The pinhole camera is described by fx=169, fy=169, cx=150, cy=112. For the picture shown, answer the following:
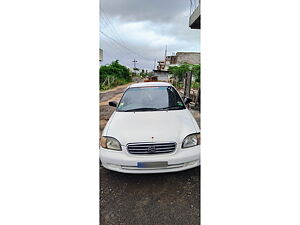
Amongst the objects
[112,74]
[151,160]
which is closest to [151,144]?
[151,160]

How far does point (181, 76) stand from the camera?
1495cm

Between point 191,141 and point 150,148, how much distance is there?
1.65 ft

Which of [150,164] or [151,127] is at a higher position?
[151,127]

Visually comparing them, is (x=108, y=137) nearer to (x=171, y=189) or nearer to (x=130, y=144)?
(x=130, y=144)

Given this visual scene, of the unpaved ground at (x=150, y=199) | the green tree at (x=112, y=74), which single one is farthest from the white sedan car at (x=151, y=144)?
the green tree at (x=112, y=74)

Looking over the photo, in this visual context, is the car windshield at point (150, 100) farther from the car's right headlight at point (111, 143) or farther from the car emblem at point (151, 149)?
the car emblem at point (151, 149)

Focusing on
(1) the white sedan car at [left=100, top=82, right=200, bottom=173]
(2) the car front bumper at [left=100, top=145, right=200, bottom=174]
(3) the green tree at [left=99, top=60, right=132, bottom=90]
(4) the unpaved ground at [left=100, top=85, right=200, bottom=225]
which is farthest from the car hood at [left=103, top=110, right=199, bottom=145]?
(3) the green tree at [left=99, top=60, right=132, bottom=90]

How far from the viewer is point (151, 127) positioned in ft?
6.72

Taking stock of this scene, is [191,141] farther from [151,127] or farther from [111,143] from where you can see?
[111,143]

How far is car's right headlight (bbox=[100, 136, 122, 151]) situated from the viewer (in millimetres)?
1935

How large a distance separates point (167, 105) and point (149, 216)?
158 cm

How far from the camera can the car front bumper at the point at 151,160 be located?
1839mm

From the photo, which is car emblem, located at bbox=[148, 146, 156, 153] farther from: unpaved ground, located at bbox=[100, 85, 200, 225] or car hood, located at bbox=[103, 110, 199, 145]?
unpaved ground, located at bbox=[100, 85, 200, 225]

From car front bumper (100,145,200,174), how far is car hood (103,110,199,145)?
15 centimetres
